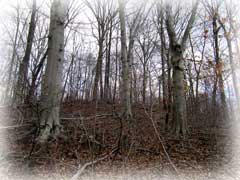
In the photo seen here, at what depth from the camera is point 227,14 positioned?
11.1 meters

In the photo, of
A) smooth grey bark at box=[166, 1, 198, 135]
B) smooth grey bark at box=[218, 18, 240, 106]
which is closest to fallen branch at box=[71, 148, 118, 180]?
smooth grey bark at box=[166, 1, 198, 135]

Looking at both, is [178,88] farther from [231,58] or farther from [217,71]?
[231,58]

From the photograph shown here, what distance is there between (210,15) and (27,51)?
10.6m

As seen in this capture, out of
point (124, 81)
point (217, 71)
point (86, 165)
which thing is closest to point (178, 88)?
point (124, 81)

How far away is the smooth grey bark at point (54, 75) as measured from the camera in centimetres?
390

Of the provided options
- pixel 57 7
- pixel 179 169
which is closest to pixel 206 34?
pixel 57 7

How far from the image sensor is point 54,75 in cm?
421

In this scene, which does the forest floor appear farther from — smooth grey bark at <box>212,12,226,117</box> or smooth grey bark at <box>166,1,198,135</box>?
smooth grey bark at <box>212,12,226,117</box>

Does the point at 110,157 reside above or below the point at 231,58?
below

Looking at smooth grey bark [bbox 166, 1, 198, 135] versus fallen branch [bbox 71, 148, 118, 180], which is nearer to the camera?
fallen branch [bbox 71, 148, 118, 180]

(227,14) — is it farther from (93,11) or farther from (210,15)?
(93,11)

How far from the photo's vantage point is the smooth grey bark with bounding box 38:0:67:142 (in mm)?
3904

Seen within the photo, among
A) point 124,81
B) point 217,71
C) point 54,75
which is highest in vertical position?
point 217,71

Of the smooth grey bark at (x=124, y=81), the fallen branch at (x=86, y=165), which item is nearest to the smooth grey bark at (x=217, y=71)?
the smooth grey bark at (x=124, y=81)
